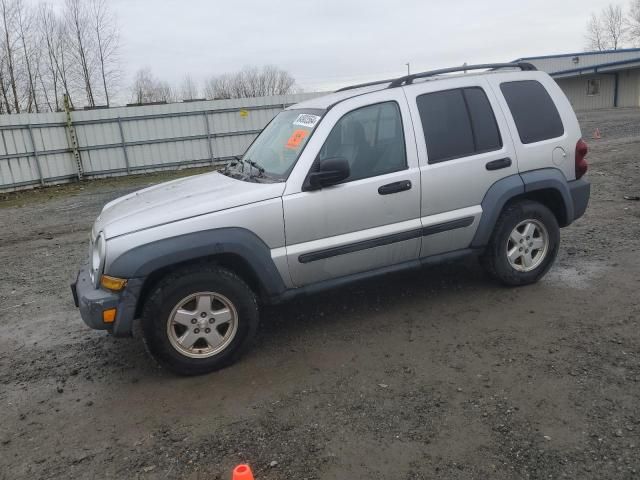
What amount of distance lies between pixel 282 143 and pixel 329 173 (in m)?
0.81

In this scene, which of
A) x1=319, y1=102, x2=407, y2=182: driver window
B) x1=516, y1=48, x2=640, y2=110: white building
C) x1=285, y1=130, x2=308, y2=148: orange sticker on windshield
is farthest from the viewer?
x1=516, y1=48, x2=640, y2=110: white building

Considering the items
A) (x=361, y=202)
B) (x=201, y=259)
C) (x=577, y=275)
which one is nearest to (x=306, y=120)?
(x=361, y=202)

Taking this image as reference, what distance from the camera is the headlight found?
3.54 metres

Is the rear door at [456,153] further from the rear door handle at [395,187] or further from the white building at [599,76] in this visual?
the white building at [599,76]

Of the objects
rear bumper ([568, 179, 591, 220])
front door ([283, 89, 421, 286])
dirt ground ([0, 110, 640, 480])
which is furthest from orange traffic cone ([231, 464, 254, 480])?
rear bumper ([568, 179, 591, 220])

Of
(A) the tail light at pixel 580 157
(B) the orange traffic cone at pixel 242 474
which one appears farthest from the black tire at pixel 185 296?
(A) the tail light at pixel 580 157

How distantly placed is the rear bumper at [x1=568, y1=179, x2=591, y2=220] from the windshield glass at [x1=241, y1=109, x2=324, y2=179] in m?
2.53

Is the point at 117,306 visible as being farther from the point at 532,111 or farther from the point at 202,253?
the point at 532,111

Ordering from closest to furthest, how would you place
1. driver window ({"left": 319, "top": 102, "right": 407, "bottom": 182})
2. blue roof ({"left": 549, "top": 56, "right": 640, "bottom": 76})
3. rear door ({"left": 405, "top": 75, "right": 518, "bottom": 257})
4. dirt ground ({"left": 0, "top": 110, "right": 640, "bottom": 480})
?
dirt ground ({"left": 0, "top": 110, "right": 640, "bottom": 480}) < driver window ({"left": 319, "top": 102, "right": 407, "bottom": 182}) < rear door ({"left": 405, "top": 75, "right": 518, "bottom": 257}) < blue roof ({"left": 549, "top": 56, "right": 640, "bottom": 76})

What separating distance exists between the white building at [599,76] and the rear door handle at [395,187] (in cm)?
4059

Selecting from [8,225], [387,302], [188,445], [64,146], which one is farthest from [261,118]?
[188,445]

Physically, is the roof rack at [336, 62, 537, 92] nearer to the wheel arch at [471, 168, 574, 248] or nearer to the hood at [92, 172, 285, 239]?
the wheel arch at [471, 168, 574, 248]

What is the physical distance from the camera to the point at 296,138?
4285mm

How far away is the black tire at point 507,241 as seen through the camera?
15.4 feet
